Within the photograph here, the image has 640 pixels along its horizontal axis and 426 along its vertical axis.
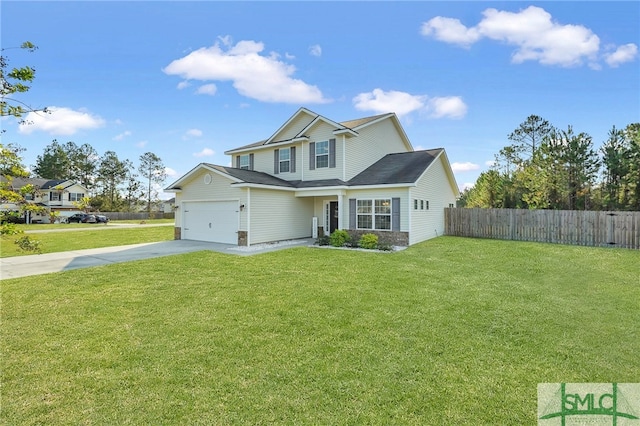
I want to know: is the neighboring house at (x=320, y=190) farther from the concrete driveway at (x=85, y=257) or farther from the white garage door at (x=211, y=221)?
the concrete driveway at (x=85, y=257)

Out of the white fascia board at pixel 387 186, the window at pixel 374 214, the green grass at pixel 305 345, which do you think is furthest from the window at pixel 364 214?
the green grass at pixel 305 345

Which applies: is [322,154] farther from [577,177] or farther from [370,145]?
[577,177]

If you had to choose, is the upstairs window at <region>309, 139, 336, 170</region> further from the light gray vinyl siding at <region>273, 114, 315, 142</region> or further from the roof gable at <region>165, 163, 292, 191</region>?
the light gray vinyl siding at <region>273, 114, 315, 142</region>

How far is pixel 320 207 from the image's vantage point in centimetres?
1734

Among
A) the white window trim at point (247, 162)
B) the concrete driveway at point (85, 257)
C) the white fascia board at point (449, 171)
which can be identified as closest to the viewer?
the concrete driveway at point (85, 257)

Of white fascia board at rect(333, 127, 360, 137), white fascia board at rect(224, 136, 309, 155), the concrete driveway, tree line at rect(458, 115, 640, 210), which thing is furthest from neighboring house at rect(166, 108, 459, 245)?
tree line at rect(458, 115, 640, 210)

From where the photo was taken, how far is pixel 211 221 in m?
15.4

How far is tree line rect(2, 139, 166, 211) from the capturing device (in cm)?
5153

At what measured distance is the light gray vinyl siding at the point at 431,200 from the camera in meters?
13.9

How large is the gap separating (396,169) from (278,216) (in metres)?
6.37

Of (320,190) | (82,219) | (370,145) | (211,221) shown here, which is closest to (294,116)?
(370,145)

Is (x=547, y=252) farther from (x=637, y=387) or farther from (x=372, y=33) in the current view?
(x=372, y=33)

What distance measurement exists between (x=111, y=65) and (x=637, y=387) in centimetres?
1644

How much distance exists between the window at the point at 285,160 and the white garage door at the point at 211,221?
4269 mm
